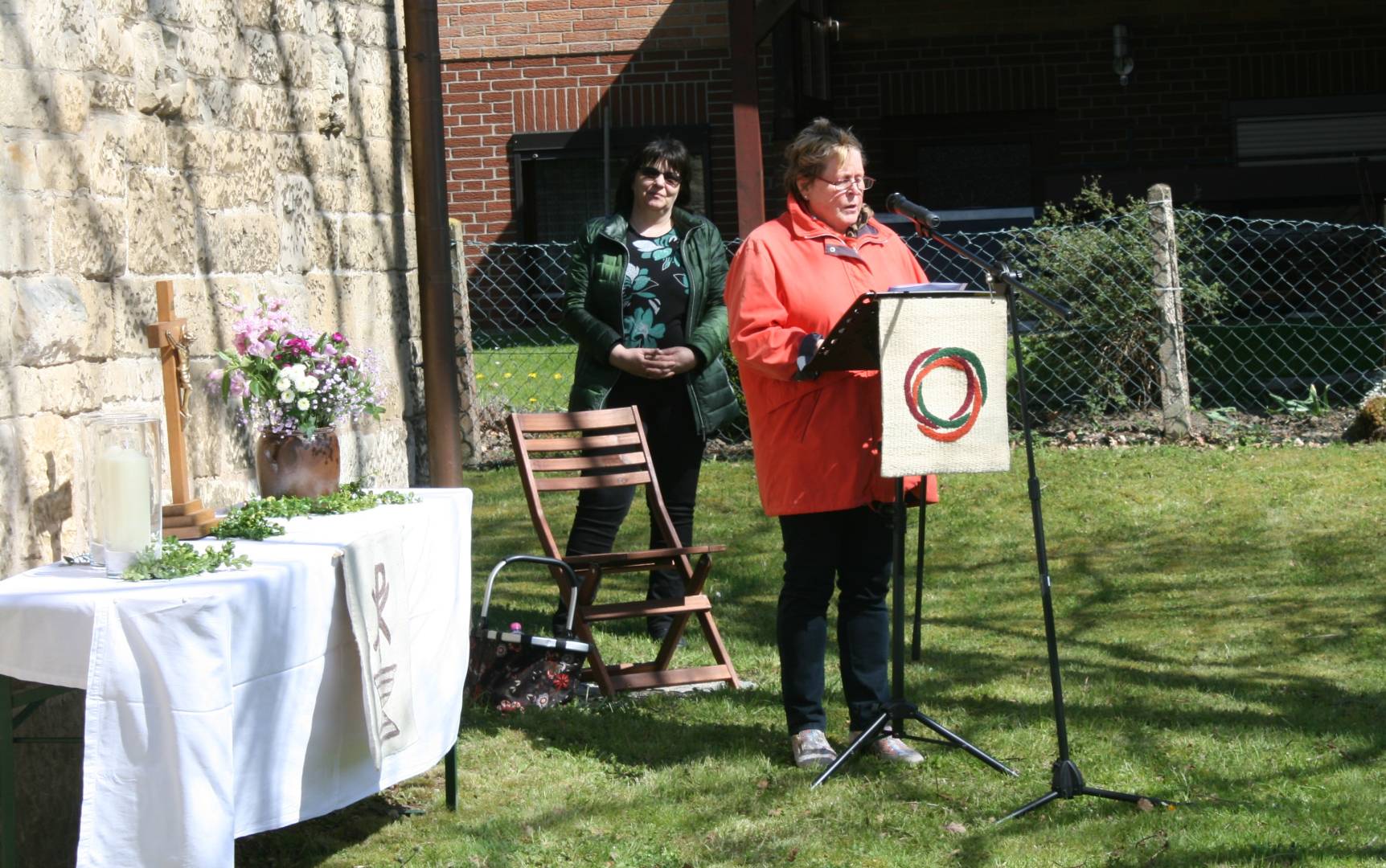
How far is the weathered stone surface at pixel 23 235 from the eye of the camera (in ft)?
11.9

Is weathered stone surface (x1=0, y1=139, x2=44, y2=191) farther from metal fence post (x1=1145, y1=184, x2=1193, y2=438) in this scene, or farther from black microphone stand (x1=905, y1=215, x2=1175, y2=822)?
metal fence post (x1=1145, y1=184, x2=1193, y2=438)

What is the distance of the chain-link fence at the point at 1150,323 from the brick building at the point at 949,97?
1.22 metres

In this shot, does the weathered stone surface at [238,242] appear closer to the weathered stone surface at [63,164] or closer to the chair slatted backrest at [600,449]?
the weathered stone surface at [63,164]

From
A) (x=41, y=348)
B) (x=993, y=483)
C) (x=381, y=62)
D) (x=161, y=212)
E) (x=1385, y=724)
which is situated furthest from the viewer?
(x=993, y=483)

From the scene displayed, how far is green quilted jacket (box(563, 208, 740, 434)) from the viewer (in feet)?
18.9

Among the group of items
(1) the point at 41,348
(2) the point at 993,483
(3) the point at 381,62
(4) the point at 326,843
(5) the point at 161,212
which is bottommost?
(4) the point at 326,843

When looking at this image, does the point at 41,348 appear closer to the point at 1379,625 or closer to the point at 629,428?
the point at 629,428

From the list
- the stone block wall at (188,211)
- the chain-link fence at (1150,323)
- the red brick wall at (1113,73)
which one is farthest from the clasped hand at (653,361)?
the red brick wall at (1113,73)

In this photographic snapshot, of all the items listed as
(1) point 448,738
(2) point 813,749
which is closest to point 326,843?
(1) point 448,738

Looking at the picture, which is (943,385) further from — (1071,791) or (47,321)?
(47,321)

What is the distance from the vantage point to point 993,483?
838 centimetres

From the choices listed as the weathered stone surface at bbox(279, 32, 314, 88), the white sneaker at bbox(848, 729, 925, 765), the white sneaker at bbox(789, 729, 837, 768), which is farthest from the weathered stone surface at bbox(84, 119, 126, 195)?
the white sneaker at bbox(848, 729, 925, 765)

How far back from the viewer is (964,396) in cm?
417

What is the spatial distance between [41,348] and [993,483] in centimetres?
564
